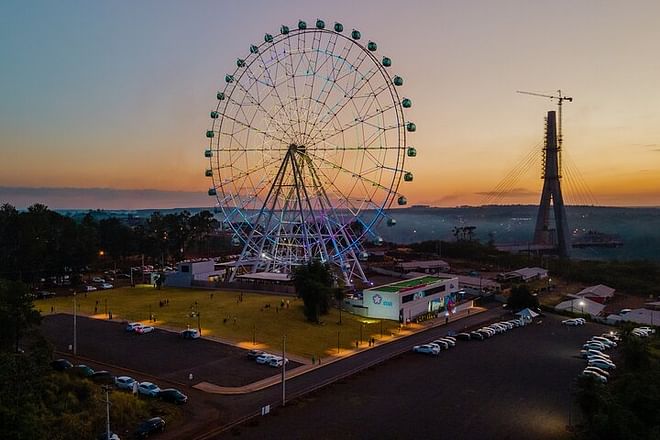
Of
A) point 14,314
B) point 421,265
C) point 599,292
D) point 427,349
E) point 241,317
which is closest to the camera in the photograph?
point 14,314

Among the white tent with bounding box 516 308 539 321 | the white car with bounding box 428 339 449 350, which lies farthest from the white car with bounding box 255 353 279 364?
the white tent with bounding box 516 308 539 321

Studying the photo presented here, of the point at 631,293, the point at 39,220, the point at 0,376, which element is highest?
the point at 39,220

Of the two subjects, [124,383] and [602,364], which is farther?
[602,364]

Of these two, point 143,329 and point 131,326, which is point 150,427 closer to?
point 143,329

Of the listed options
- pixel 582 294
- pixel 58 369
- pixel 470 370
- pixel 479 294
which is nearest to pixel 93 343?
pixel 58 369

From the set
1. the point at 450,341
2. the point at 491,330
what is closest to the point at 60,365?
the point at 450,341

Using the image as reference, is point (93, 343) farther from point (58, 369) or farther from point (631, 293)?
point (631, 293)
